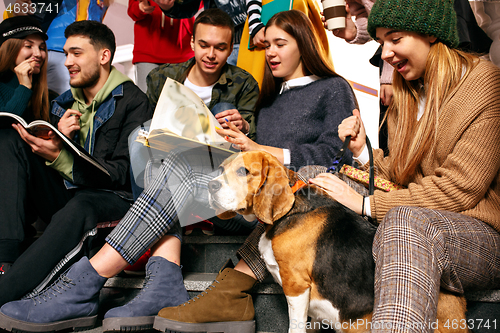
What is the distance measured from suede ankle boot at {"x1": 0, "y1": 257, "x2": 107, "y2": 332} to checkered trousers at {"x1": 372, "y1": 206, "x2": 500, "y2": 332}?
1313 mm

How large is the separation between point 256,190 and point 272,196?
7 cm

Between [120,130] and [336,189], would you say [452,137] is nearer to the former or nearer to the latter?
[336,189]

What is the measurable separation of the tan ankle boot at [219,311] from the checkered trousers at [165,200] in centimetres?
36

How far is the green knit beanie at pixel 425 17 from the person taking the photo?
1.41 meters

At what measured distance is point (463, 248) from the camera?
114 cm

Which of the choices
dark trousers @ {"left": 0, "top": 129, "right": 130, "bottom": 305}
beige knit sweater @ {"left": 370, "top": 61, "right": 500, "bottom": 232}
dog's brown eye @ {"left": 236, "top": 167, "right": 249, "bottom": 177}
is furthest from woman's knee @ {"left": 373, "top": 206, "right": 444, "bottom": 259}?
dark trousers @ {"left": 0, "top": 129, "right": 130, "bottom": 305}

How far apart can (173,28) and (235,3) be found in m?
0.69

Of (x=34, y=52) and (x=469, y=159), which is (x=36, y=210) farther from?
(x=469, y=159)

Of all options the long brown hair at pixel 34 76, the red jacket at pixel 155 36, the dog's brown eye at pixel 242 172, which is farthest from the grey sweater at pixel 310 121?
the long brown hair at pixel 34 76

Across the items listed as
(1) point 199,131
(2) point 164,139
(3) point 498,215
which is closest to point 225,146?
(1) point 199,131

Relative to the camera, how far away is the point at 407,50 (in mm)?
1462

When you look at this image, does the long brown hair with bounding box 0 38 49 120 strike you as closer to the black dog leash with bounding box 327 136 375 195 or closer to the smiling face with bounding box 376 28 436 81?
the black dog leash with bounding box 327 136 375 195

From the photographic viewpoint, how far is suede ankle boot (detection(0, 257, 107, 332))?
1493mm

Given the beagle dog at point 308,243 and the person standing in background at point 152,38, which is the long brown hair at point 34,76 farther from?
the beagle dog at point 308,243
